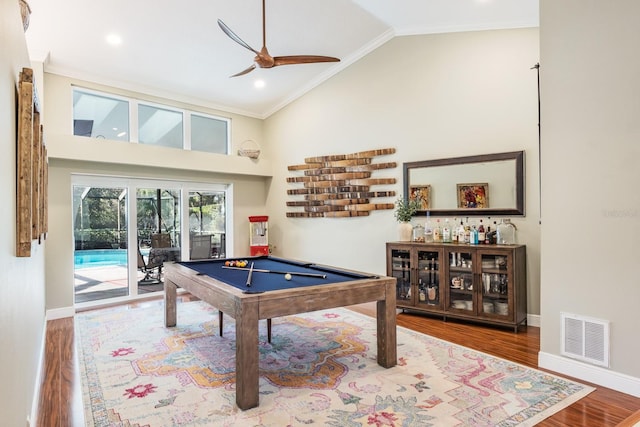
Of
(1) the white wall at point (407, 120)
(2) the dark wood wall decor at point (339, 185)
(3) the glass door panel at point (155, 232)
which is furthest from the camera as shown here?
(3) the glass door panel at point (155, 232)

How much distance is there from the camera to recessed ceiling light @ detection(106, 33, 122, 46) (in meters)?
4.66

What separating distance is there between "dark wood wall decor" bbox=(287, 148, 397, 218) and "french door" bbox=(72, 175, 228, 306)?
1.84 meters

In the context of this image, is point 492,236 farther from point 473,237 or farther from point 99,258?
point 99,258

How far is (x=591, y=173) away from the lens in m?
2.90

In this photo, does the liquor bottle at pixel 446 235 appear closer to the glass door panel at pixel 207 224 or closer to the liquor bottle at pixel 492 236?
the liquor bottle at pixel 492 236

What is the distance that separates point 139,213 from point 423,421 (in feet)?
17.7

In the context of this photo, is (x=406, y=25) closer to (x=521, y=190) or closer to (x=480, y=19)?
(x=480, y=19)

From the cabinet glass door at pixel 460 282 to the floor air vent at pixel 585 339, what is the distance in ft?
4.57

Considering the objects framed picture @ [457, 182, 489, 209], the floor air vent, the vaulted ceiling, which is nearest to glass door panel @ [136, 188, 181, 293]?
the vaulted ceiling

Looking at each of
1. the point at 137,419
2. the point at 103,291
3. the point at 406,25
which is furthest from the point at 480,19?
the point at 103,291

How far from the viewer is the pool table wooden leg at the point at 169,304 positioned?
14.8 ft

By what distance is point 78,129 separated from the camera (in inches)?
216

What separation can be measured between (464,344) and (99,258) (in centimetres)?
535

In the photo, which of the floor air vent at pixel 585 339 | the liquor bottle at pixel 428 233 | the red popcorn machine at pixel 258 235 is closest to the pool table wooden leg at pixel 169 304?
the red popcorn machine at pixel 258 235
